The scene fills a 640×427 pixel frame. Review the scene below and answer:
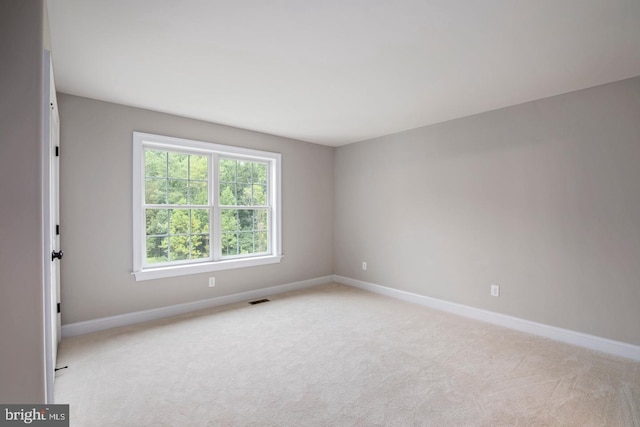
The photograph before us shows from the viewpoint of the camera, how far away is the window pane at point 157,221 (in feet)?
11.9

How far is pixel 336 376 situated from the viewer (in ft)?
7.68

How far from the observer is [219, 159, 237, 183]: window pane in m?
4.23

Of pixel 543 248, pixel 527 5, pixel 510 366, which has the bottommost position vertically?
pixel 510 366

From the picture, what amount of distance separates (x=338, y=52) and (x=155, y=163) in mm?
2621

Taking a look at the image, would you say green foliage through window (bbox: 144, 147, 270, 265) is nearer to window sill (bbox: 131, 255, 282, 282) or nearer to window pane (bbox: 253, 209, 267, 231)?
window pane (bbox: 253, 209, 267, 231)

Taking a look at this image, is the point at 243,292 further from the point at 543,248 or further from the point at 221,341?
the point at 543,248

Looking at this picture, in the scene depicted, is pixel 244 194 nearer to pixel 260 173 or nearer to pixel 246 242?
pixel 260 173

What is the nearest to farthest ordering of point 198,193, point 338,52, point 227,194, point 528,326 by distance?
1. point 338,52
2. point 528,326
3. point 198,193
4. point 227,194

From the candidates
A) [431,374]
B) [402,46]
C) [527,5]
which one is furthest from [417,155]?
[431,374]

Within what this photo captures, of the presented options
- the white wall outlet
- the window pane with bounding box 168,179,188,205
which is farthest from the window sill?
the white wall outlet

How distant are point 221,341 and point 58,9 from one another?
9.08 feet

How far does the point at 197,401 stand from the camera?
79.8 inches

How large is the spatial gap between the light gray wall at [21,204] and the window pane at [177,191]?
2.38 m

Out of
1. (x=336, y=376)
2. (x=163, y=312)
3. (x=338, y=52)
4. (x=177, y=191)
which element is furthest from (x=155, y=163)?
(x=336, y=376)
